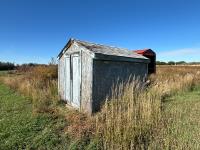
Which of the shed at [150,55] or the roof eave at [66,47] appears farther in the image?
the shed at [150,55]

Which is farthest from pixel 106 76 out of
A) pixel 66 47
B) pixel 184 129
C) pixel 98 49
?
pixel 184 129

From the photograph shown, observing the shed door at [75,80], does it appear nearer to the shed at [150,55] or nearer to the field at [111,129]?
the field at [111,129]

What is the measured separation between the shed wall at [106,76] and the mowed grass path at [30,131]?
1.48 meters

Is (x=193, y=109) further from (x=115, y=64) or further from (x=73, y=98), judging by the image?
(x=73, y=98)

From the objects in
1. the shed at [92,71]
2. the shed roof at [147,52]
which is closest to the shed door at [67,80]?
the shed at [92,71]

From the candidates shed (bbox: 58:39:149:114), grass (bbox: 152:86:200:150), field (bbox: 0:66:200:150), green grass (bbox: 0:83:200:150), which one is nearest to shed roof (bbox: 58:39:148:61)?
shed (bbox: 58:39:149:114)

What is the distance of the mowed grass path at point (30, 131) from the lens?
4.36m

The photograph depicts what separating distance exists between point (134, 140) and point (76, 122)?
2134 mm

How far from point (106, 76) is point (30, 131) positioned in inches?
125

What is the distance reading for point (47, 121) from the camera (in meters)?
6.02

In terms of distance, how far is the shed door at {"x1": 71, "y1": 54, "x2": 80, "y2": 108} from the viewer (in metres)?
7.49

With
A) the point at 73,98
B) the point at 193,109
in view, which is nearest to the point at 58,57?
the point at 73,98

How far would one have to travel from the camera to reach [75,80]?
25.7 ft

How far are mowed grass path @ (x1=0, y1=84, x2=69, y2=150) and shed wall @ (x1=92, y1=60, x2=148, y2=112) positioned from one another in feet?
4.87
